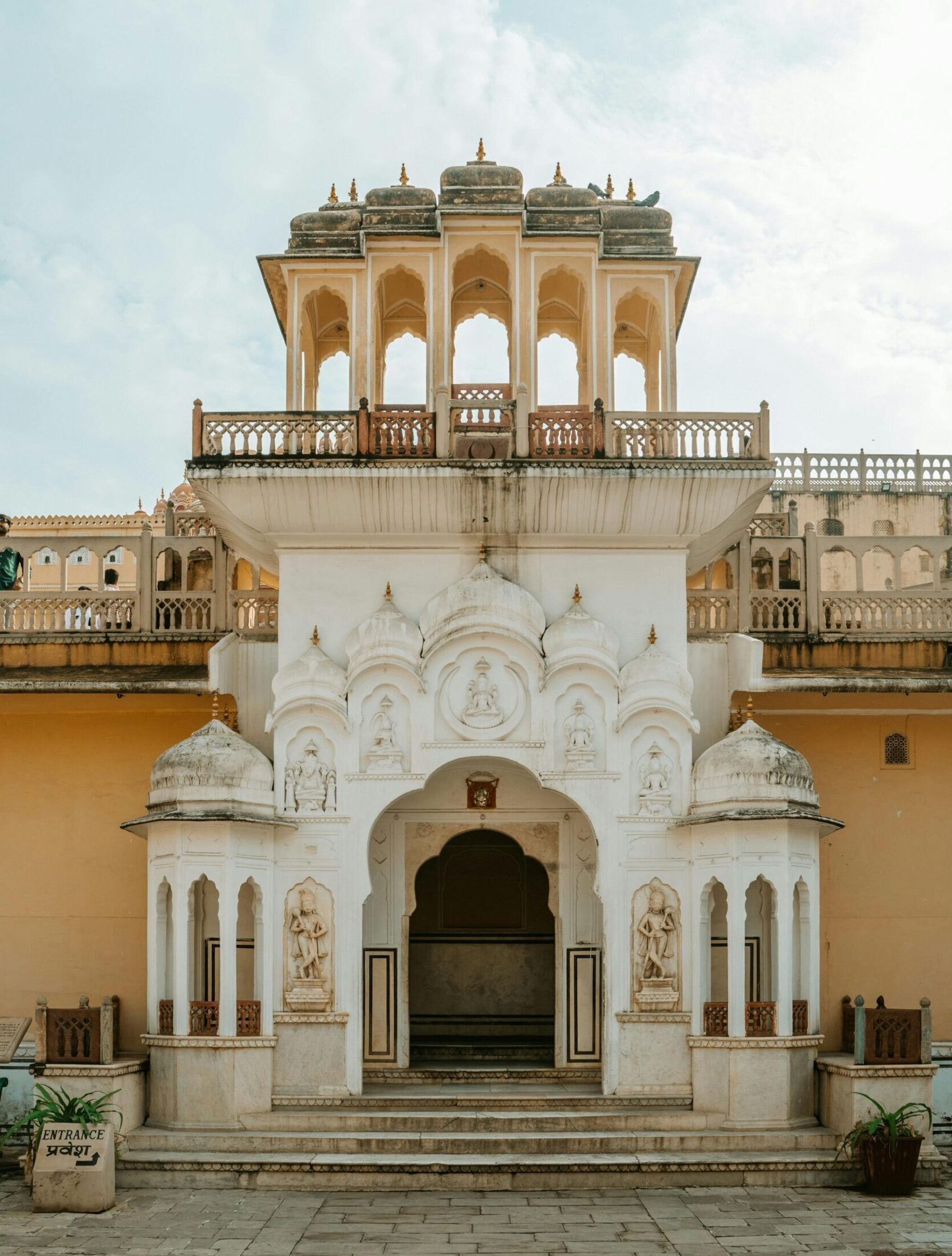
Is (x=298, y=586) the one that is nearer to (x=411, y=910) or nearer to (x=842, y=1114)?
(x=411, y=910)

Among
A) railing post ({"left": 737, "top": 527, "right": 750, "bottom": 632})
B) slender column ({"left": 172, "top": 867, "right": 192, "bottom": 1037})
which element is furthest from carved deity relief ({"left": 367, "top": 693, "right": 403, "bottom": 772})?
railing post ({"left": 737, "top": 527, "right": 750, "bottom": 632})

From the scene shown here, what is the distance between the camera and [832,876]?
570 inches

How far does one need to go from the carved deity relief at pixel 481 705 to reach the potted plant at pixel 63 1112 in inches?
174

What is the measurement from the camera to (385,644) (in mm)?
13062

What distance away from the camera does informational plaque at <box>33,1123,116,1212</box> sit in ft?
35.2

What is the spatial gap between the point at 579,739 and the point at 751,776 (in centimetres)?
160

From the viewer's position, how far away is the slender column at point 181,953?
12328 millimetres

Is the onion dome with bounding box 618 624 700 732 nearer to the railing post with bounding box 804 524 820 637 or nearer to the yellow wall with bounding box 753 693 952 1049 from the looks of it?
the yellow wall with bounding box 753 693 952 1049

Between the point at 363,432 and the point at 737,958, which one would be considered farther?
the point at 363,432

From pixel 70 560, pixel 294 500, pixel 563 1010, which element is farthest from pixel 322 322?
pixel 70 560

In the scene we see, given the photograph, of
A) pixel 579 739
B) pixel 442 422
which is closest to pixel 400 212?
pixel 442 422

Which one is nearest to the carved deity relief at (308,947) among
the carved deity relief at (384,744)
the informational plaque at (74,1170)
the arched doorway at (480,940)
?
the carved deity relief at (384,744)

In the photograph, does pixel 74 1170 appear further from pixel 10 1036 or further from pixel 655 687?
pixel 655 687

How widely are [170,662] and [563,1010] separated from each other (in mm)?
5406
